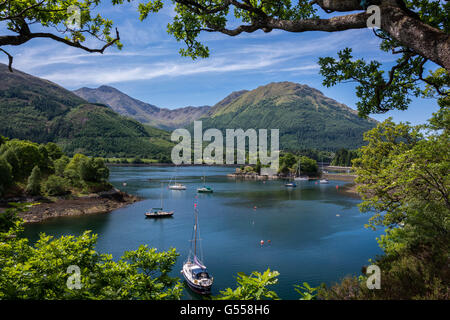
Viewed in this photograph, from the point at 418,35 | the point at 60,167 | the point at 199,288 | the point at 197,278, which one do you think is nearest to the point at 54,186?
the point at 60,167

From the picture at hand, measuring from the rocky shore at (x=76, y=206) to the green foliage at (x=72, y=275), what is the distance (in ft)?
142

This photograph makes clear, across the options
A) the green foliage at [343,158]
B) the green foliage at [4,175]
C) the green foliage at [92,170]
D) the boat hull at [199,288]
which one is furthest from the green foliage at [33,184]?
the green foliage at [343,158]

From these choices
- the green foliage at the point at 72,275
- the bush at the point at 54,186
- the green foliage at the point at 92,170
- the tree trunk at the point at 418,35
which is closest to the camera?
the tree trunk at the point at 418,35

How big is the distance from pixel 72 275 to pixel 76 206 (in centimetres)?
5084

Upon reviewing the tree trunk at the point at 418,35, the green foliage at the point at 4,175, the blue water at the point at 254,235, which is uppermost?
the tree trunk at the point at 418,35

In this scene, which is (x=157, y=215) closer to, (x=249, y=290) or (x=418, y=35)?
(x=249, y=290)

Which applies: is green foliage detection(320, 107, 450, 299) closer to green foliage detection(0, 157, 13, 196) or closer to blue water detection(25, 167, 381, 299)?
blue water detection(25, 167, 381, 299)

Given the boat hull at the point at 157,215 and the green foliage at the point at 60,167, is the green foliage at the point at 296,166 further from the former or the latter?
the green foliage at the point at 60,167

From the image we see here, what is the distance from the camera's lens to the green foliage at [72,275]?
4.53 m

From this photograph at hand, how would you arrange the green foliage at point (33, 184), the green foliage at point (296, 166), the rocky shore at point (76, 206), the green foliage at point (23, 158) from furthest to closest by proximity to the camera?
the green foliage at point (296, 166) → the green foliage at point (23, 158) → the green foliage at point (33, 184) → the rocky shore at point (76, 206)

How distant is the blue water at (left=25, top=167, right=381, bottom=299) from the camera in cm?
2548

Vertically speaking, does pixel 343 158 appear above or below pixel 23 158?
above

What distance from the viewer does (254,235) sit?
37219 mm

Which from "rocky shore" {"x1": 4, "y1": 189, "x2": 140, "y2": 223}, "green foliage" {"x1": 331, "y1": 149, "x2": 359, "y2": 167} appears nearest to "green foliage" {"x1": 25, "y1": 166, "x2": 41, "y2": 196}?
"rocky shore" {"x1": 4, "y1": 189, "x2": 140, "y2": 223}
